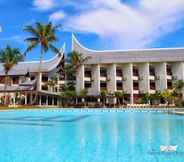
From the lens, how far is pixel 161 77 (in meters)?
52.1

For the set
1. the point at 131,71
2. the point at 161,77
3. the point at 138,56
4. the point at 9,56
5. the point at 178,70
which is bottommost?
the point at 161,77

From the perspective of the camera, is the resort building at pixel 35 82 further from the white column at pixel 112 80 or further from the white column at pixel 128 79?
the white column at pixel 128 79

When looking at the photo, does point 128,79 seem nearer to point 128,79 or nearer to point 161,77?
point 128,79

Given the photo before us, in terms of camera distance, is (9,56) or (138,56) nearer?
(9,56)

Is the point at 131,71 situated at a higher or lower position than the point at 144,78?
higher

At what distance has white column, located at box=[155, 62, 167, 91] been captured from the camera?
170 ft

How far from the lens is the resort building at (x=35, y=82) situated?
46.4 meters

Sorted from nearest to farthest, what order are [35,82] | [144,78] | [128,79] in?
[35,82], [144,78], [128,79]

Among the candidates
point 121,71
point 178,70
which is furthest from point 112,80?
point 178,70

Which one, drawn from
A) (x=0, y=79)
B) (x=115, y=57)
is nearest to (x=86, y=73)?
(x=115, y=57)

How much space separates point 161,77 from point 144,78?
3126 millimetres

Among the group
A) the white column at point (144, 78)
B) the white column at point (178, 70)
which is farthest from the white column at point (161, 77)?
the white column at point (178, 70)

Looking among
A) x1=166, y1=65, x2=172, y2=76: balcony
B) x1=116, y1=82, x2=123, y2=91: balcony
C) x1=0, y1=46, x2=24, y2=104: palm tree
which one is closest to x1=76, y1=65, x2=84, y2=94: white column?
x1=116, y1=82, x2=123, y2=91: balcony

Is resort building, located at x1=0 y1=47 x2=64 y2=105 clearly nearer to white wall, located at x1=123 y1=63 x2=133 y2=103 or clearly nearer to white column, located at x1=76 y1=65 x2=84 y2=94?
white column, located at x1=76 y1=65 x2=84 y2=94
